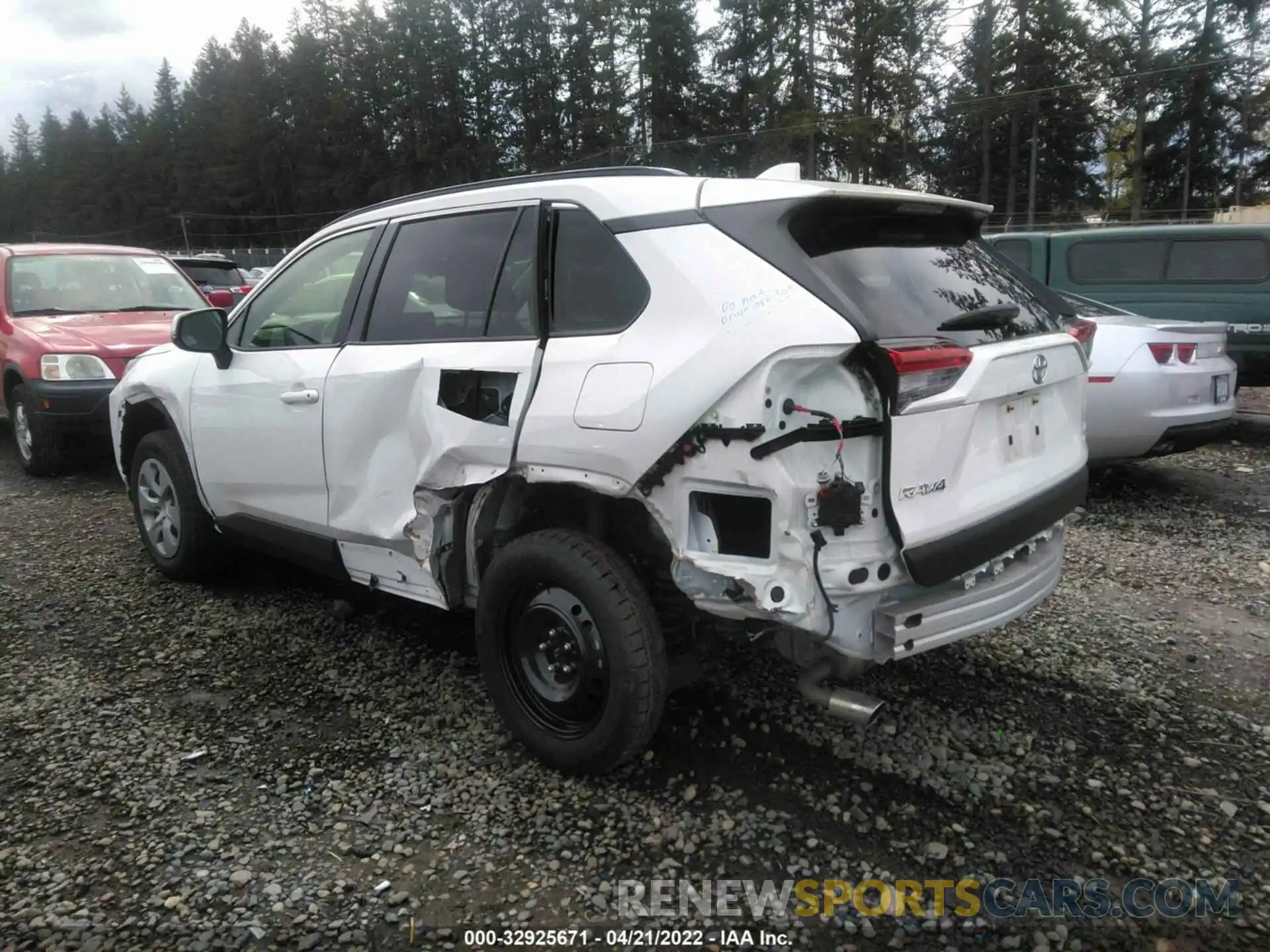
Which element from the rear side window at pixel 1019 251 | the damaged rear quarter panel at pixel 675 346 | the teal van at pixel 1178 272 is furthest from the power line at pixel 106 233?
the damaged rear quarter panel at pixel 675 346

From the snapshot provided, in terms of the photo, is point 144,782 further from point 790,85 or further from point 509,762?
point 790,85

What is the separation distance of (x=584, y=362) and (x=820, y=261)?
77 centimetres

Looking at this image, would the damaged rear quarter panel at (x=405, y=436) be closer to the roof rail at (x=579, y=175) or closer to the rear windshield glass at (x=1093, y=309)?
the roof rail at (x=579, y=175)

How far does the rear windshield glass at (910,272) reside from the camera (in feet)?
8.61

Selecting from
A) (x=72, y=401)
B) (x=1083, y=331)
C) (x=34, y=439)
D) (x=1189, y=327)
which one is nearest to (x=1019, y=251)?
(x=1189, y=327)

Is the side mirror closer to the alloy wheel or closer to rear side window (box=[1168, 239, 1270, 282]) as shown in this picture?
the alloy wheel

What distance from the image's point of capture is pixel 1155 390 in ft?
19.4

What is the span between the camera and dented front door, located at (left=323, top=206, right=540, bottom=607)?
3062mm

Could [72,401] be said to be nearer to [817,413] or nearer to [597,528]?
[597,528]

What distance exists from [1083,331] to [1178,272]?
6823 mm

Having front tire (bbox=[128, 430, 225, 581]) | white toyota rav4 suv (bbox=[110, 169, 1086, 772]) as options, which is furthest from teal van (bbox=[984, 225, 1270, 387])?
front tire (bbox=[128, 430, 225, 581])

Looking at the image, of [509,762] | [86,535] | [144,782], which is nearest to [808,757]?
[509,762]

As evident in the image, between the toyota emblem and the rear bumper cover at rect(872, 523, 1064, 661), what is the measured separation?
20.6 inches

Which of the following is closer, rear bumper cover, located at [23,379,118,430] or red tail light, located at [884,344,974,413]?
red tail light, located at [884,344,974,413]
